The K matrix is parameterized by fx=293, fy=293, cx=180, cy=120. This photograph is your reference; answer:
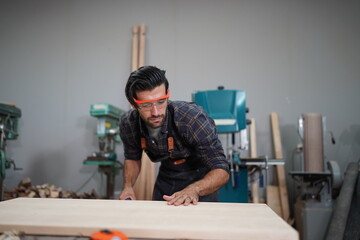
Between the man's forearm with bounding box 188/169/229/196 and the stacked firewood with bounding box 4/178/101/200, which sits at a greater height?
the man's forearm with bounding box 188/169/229/196

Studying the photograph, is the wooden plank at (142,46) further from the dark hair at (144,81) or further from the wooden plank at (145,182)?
the dark hair at (144,81)

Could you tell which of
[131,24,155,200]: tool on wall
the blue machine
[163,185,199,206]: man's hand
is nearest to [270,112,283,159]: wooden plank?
the blue machine

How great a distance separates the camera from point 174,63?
3633 millimetres

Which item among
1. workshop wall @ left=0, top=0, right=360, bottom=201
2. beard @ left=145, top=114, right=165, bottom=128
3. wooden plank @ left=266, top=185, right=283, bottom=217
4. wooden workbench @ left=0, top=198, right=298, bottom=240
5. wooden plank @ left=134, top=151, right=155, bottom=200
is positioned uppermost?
workshop wall @ left=0, top=0, right=360, bottom=201

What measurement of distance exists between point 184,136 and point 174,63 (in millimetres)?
2191

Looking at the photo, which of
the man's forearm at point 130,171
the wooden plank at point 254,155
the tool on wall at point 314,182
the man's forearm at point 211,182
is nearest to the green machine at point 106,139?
the man's forearm at point 130,171

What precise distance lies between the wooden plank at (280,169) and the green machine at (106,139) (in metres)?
1.74

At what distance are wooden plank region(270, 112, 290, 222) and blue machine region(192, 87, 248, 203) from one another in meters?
0.78

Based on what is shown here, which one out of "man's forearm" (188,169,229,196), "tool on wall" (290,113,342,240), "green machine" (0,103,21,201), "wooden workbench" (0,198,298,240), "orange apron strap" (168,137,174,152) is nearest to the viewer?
"wooden workbench" (0,198,298,240)

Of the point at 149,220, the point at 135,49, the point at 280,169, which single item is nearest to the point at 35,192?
the point at 135,49

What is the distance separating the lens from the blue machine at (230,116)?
238 centimetres

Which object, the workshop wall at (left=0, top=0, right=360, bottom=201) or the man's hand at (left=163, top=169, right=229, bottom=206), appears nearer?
the man's hand at (left=163, top=169, right=229, bottom=206)

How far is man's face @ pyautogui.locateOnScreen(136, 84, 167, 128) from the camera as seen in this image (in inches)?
56.9

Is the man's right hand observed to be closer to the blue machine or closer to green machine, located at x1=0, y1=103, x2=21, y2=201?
the blue machine
